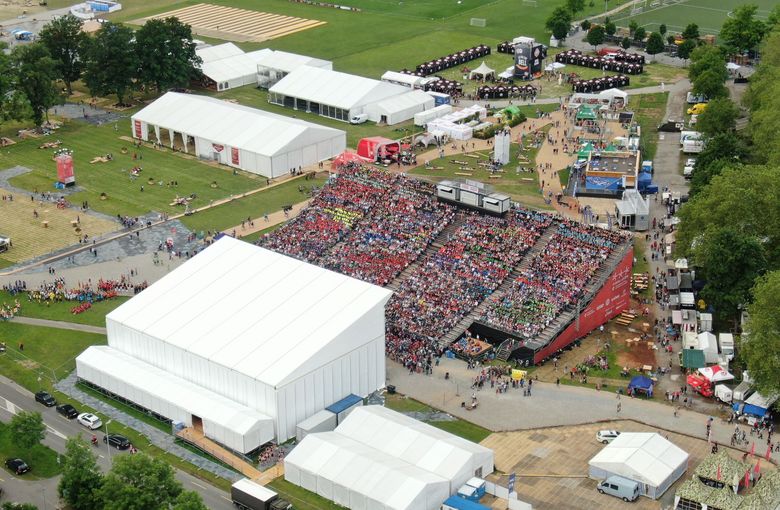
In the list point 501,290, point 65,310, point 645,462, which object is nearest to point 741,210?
point 501,290

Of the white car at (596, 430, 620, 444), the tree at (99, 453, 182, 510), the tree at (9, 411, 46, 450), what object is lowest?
the white car at (596, 430, 620, 444)

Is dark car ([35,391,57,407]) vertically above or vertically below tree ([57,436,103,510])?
below

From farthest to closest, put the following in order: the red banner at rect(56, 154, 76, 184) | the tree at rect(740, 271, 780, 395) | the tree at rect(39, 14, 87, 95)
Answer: the tree at rect(39, 14, 87, 95)
the red banner at rect(56, 154, 76, 184)
the tree at rect(740, 271, 780, 395)

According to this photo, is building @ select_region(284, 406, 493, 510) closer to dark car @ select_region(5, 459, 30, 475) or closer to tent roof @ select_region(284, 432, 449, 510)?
tent roof @ select_region(284, 432, 449, 510)

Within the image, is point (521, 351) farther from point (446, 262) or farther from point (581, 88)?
point (581, 88)

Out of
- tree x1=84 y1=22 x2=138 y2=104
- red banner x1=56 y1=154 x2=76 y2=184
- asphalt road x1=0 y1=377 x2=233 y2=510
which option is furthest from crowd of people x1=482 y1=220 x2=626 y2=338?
tree x1=84 y1=22 x2=138 y2=104

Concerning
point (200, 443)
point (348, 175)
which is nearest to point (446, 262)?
point (348, 175)

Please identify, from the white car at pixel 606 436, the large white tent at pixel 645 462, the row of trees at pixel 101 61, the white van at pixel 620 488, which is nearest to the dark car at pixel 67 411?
the large white tent at pixel 645 462
